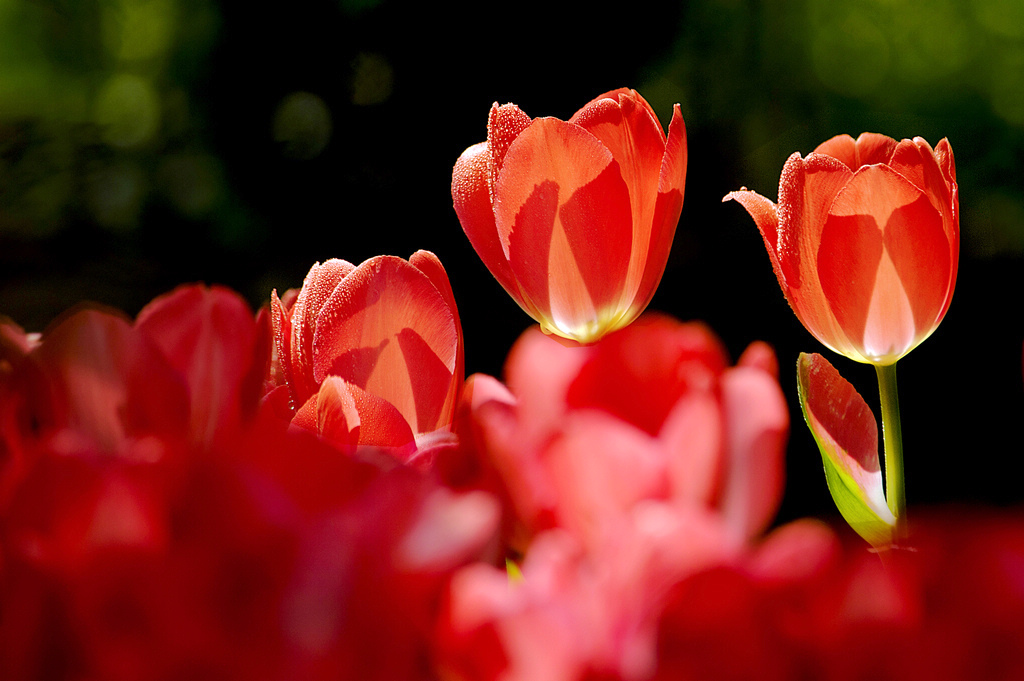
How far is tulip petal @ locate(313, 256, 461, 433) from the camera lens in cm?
25

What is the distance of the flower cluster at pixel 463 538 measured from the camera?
14 centimetres

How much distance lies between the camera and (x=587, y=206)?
1.01 ft

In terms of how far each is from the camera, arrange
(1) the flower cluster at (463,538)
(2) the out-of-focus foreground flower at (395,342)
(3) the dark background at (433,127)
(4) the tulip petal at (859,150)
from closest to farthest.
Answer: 1. (1) the flower cluster at (463,538)
2. (2) the out-of-focus foreground flower at (395,342)
3. (4) the tulip petal at (859,150)
4. (3) the dark background at (433,127)

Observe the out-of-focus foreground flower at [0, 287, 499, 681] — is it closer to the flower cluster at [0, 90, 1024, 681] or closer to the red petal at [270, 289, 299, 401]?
the flower cluster at [0, 90, 1024, 681]

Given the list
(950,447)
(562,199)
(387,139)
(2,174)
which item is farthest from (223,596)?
(2,174)

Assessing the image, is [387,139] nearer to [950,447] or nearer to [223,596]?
[950,447]

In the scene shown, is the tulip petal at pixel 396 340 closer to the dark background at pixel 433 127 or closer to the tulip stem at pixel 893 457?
the tulip stem at pixel 893 457

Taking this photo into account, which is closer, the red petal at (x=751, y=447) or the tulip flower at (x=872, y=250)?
the red petal at (x=751, y=447)

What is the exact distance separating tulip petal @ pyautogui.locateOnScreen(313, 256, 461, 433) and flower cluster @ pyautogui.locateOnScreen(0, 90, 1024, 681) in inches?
1.6

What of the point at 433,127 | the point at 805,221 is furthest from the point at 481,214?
the point at 433,127

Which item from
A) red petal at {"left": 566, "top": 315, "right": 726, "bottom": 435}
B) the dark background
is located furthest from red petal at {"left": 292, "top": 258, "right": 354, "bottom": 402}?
the dark background

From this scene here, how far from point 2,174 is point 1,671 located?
276 centimetres

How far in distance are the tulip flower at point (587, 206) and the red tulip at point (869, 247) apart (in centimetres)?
4

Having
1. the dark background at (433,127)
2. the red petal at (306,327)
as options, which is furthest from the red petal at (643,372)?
the dark background at (433,127)
